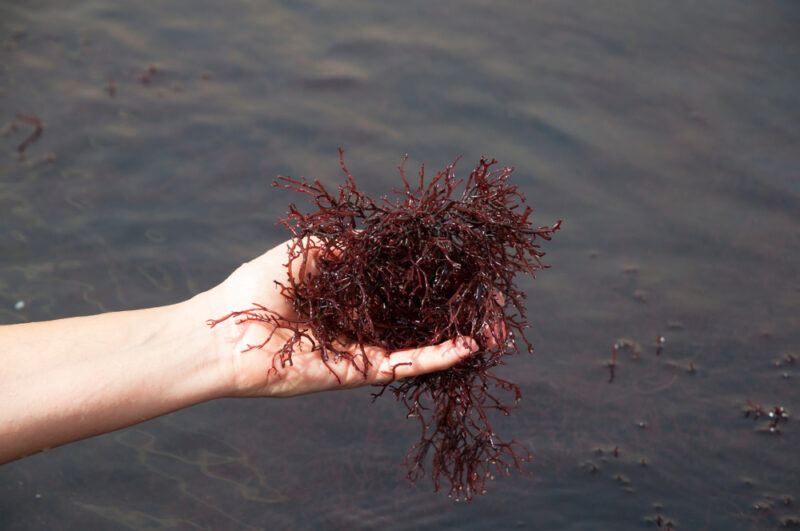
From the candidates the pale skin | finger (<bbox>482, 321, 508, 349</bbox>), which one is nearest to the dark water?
the pale skin

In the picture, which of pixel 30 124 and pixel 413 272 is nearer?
pixel 413 272

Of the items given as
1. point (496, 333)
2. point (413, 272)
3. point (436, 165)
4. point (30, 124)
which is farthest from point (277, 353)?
point (30, 124)

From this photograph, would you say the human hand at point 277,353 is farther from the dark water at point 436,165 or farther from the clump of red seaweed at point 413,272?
the dark water at point 436,165

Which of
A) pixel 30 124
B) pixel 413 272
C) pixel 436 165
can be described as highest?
pixel 30 124

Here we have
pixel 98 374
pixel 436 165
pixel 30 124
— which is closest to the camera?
pixel 98 374

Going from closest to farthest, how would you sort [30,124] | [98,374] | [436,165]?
1. [98,374]
2. [436,165]
3. [30,124]

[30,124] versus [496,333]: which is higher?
[30,124]

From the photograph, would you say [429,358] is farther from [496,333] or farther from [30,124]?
[30,124]
